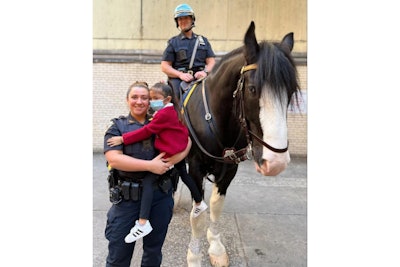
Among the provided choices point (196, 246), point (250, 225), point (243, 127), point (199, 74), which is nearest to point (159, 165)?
point (243, 127)

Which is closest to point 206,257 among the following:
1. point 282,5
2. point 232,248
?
point 232,248

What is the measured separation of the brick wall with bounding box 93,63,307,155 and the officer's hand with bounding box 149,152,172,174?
6.41 m

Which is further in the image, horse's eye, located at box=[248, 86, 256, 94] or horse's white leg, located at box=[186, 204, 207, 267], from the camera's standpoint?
horse's white leg, located at box=[186, 204, 207, 267]

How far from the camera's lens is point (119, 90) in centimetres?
839

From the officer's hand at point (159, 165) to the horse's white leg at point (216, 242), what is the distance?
1440 millimetres

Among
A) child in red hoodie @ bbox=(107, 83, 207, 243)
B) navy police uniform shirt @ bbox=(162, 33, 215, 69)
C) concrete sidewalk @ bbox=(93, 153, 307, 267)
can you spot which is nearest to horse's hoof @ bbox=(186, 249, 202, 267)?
concrete sidewalk @ bbox=(93, 153, 307, 267)

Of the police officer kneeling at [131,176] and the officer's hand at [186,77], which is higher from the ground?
the officer's hand at [186,77]

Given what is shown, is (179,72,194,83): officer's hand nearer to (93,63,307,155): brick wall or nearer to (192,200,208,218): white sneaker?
(192,200,208,218): white sneaker

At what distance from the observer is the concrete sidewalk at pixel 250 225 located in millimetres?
3396

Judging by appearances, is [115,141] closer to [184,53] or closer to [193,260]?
[193,260]

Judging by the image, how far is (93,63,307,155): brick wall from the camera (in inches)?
325

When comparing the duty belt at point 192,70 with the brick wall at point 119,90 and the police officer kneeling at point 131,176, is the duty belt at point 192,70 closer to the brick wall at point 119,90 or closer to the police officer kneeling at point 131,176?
the police officer kneeling at point 131,176

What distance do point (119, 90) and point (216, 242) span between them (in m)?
6.13

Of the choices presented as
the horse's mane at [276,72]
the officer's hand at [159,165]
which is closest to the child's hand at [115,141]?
the officer's hand at [159,165]
